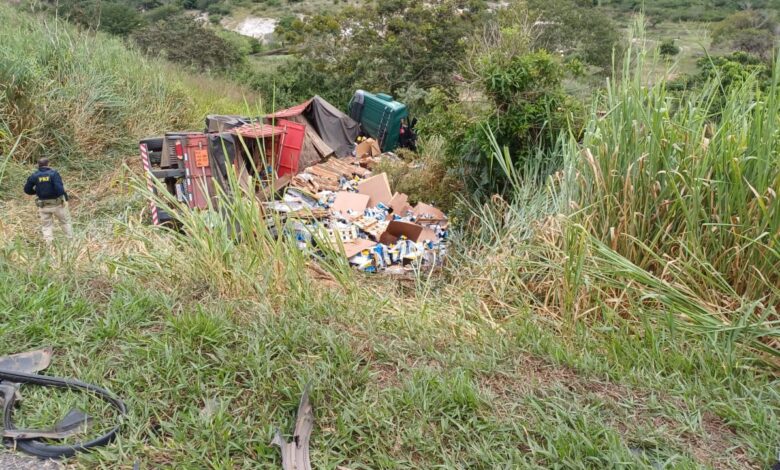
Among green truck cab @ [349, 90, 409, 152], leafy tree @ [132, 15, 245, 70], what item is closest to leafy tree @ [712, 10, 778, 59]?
green truck cab @ [349, 90, 409, 152]

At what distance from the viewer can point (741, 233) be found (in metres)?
3.19

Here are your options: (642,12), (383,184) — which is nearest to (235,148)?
(383,184)

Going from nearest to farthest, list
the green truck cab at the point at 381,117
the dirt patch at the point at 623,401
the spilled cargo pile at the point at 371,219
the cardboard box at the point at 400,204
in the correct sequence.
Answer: the dirt patch at the point at 623,401
the spilled cargo pile at the point at 371,219
the cardboard box at the point at 400,204
the green truck cab at the point at 381,117

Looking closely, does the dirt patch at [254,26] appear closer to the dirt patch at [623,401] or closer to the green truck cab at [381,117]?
the green truck cab at [381,117]

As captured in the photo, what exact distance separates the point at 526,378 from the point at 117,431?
1.59 meters

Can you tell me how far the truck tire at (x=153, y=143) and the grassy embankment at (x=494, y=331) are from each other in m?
3.77

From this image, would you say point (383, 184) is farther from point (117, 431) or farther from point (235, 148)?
point (117, 431)

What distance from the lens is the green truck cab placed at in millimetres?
11930

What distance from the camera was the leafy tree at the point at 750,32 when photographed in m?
13.4

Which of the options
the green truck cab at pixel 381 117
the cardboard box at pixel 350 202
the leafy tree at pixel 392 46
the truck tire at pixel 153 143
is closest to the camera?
the truck tire at pixel 153 143

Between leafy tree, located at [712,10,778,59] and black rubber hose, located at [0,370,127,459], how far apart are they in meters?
14.4

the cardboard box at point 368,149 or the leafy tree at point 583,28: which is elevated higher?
the leafy tree at point 583,28

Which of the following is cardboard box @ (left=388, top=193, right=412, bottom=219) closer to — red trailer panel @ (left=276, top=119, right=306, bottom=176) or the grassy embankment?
red trailer panel @ (left=276, top=119, right=306, bottom=176)

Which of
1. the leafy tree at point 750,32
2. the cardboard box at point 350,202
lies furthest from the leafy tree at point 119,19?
the leafy tree at point 750,32
